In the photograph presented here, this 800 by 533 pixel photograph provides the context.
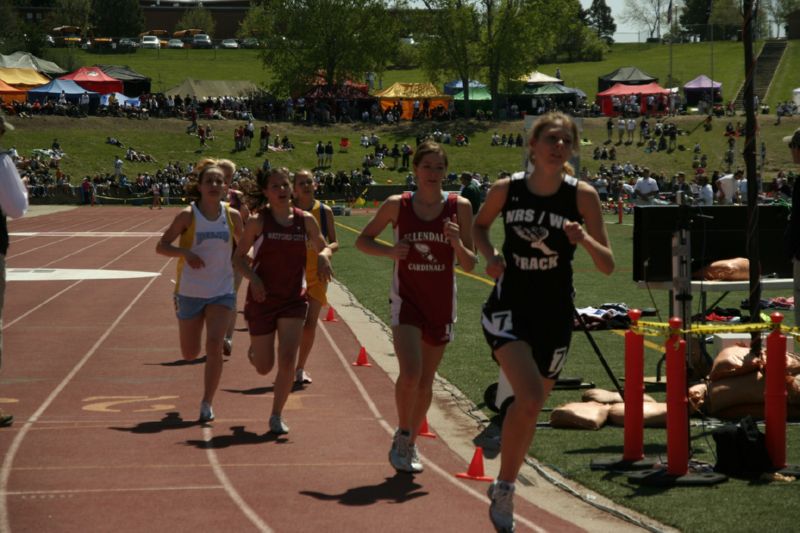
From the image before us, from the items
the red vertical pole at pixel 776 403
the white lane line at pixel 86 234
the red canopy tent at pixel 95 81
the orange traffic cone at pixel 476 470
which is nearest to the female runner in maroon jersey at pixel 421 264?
the orange traffic cone at pixel 476 470

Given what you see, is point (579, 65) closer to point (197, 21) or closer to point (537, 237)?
point (197, 21)

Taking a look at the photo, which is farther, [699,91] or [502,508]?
[699,91]

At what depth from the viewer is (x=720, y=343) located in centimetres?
1063

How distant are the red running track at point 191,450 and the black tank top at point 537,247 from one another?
4.35ft

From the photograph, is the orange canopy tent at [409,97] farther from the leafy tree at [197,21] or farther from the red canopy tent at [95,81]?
the leafy tree at [197,21]

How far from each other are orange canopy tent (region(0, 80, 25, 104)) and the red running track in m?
67.1

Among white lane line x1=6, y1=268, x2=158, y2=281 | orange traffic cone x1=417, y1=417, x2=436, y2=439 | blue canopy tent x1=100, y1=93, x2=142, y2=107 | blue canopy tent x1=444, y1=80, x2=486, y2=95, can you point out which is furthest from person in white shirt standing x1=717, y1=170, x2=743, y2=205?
blue canopy tent x1=444, y1=80, x2=486, y2=95

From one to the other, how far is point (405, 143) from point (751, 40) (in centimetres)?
6932

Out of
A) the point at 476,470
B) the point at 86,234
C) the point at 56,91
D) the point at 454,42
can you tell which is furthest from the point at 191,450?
the point at 454,42

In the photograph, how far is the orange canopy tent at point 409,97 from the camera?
293 feet

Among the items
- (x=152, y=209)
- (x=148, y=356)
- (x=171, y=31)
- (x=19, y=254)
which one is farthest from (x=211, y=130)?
(x=171, y=31)

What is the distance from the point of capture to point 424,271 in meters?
7.88

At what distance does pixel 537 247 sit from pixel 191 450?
3.54 meters

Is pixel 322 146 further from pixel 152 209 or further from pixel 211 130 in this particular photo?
pixel 152 209
